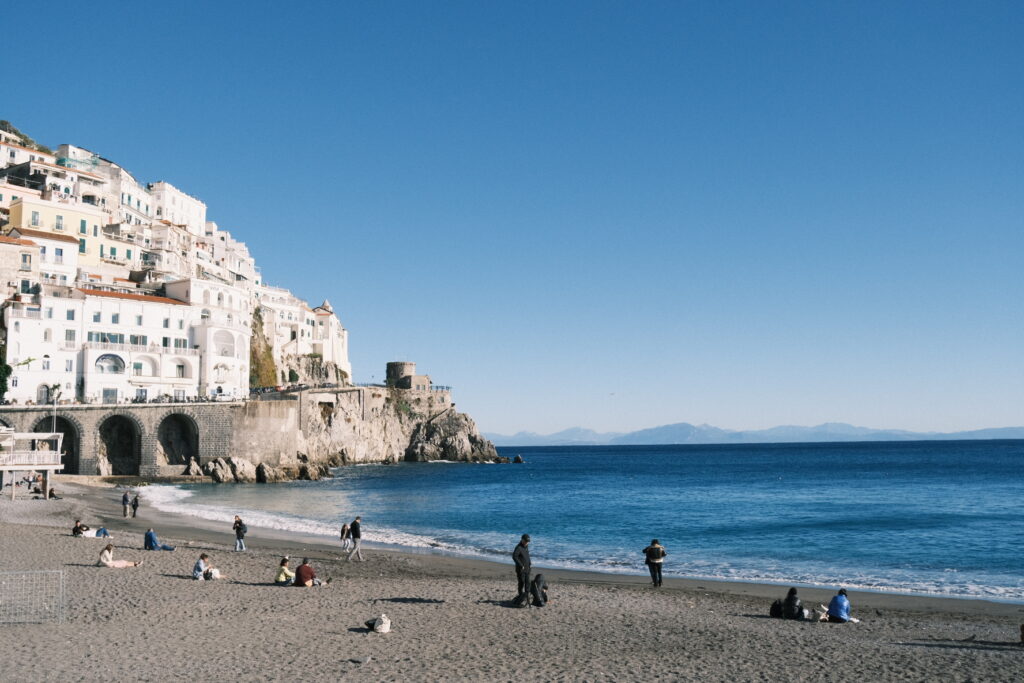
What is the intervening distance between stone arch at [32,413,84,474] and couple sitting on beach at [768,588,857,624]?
161ft

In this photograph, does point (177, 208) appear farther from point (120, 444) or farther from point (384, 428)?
point (120, 444)

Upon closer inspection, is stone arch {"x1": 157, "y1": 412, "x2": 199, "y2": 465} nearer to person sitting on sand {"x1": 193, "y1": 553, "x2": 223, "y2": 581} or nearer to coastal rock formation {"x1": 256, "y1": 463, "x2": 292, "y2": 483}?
coastal rock formation {"x1": 256, "y1": 463, "x2": 292, "y2": 483}

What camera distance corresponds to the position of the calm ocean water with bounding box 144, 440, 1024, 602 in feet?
81.0

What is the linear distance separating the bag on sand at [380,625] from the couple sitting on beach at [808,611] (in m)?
8.44

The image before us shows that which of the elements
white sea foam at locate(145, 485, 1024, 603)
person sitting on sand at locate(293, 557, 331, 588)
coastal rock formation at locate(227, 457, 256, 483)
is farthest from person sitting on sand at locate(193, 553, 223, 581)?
coastal rock formation at locate(227, 457, 256, 483)

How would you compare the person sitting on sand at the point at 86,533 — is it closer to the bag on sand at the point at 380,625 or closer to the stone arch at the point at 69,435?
the bag on sand at the point at 380,625

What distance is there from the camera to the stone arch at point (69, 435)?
166 feet

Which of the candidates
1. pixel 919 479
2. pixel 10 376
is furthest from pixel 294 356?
pixel 919 479

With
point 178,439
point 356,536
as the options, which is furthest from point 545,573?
point 178,439

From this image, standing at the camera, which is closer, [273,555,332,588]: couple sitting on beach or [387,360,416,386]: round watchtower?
[273,555,332,588]: couple sitting on beach

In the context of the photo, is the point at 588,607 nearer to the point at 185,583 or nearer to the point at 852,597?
the point at 852,597

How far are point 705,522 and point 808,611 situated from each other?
21542mm

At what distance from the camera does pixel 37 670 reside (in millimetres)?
10930

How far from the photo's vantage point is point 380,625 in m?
14.1
